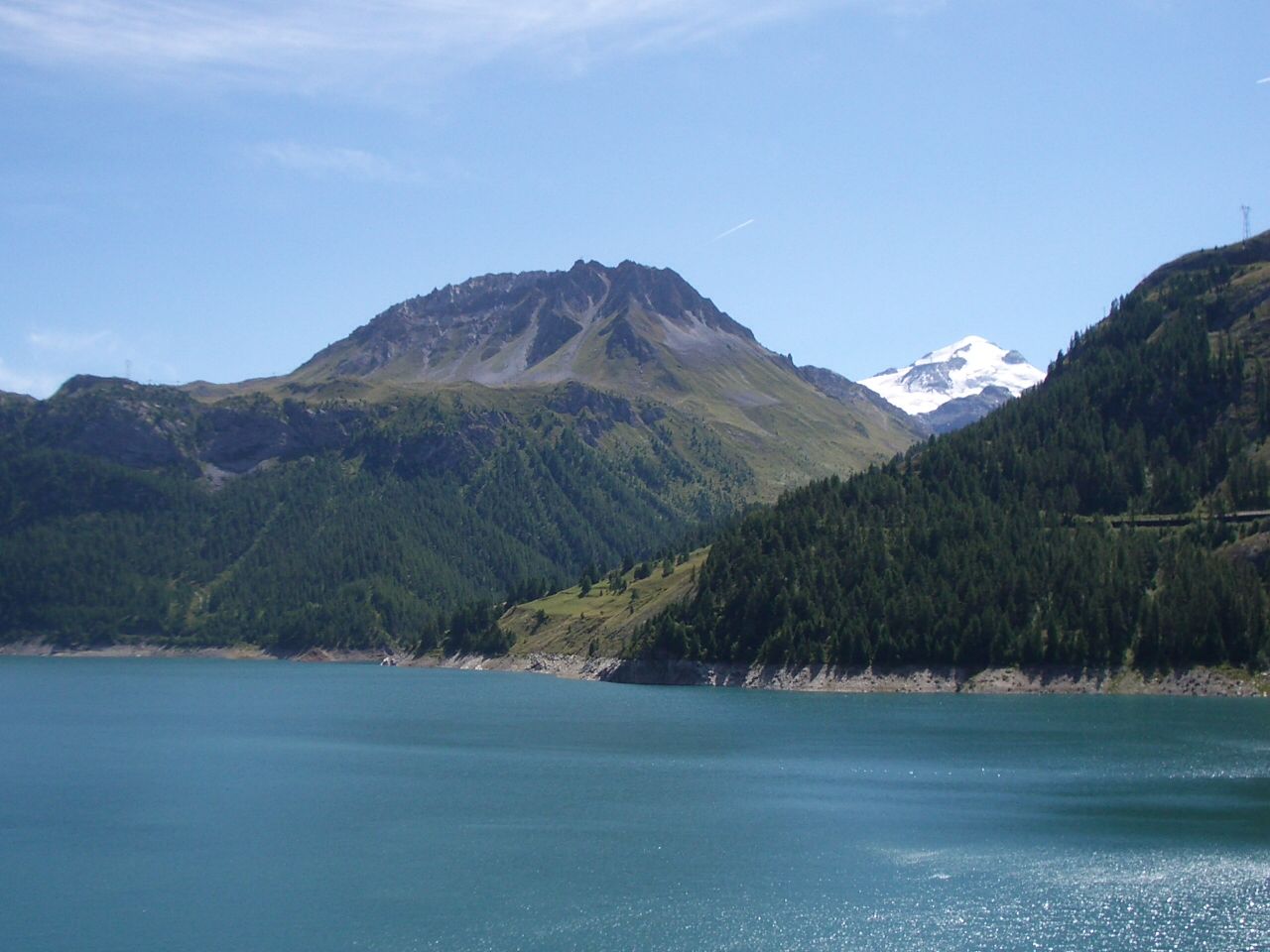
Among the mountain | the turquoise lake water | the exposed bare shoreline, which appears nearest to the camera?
the turquoise lake water

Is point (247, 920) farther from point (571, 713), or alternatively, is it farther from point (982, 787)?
point (571, 713)

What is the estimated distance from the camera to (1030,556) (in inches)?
6088

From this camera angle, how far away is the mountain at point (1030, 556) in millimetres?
138375

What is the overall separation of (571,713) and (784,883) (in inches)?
3113

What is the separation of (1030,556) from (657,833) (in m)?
93.1

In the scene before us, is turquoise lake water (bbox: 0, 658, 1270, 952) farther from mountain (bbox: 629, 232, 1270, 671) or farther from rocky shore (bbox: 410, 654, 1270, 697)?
mountain (bbox: 629, 232, 1270, 671)

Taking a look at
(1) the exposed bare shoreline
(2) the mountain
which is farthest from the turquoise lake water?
(2) the mountain

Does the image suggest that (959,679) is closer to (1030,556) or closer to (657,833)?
(1030,556)

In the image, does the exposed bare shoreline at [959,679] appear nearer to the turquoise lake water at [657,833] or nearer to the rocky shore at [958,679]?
the rocky shore at [958,679]

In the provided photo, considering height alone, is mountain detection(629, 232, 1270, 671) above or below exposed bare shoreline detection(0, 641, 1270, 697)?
above

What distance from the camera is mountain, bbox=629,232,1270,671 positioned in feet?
454

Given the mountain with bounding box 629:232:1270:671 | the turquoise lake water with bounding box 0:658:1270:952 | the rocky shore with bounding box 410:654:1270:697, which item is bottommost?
the turquoise lake water with bounding box 0:658:1270:952

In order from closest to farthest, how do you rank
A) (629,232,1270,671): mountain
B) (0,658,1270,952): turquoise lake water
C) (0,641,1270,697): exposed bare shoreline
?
1. (0,658,1270,952): turquoise lake water
2. (0,641,1270,697): exposed bare shoreline
3. (629,232,1270,671): mountain

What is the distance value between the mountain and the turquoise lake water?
1310 centimetres
